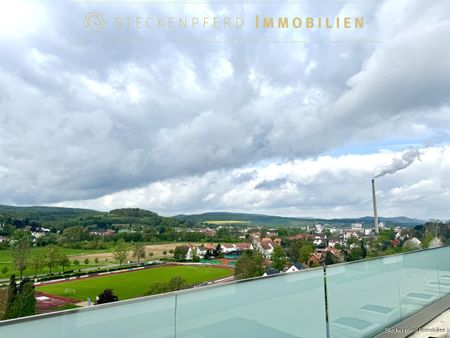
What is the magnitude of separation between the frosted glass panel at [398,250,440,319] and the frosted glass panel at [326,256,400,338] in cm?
16

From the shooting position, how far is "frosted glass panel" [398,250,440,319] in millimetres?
3510

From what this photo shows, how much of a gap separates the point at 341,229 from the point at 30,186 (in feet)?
301

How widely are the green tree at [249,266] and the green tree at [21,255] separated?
37.2 meters

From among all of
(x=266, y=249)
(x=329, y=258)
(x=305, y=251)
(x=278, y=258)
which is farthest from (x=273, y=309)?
(x=266, y=249)

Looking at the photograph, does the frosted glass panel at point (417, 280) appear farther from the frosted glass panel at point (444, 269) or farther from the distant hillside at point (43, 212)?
the distant hillside at point (43, 212)

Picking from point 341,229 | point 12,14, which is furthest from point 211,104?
point 12,14

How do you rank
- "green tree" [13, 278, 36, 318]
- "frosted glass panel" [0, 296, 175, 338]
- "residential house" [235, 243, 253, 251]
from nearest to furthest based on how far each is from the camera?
"frosted glass panel" [0, 296, 175, 338]
"green tree" [13, 278, 36, 318]
"residential house" [235, 243, 253, 251]

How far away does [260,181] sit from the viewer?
123m

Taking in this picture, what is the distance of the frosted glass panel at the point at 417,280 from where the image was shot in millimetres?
3510

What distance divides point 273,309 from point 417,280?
244cm

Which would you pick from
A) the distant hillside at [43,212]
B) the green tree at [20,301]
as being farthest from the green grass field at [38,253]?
the distant hillside at [43,212]

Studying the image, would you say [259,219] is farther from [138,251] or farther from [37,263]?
[37,263]

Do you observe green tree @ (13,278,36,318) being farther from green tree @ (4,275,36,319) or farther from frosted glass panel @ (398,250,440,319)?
frosted glass panel @ (398,250,440,319)

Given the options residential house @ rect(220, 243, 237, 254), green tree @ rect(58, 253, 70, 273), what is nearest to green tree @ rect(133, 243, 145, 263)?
green tree @ rect(58, 253, 70, 273)
